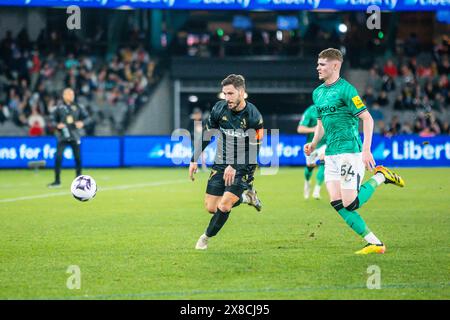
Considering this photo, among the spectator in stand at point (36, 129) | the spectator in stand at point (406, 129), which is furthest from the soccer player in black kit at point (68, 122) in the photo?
the spectator in stand at point (406, 129)

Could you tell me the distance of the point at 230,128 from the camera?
34.3 ft

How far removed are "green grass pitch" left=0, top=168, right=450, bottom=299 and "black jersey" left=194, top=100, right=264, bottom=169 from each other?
112 centimetres

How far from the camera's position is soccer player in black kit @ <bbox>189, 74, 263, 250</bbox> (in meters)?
10.3

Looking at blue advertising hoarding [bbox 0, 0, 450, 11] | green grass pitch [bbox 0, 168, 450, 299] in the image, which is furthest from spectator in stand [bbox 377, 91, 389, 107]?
green grass pitch [bbox 0, 168, 450, 299]

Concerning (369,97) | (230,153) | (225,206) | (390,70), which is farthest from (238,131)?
(390,70)

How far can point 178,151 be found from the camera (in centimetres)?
2806

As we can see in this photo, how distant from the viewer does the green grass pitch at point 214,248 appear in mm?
8059

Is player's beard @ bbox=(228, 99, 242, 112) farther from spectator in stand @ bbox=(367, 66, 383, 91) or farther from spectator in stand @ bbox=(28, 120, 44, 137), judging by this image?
spectator in stand @ bbox=(367, 66, 383, 91)

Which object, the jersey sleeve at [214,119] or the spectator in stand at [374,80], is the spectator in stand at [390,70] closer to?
the spectator in stand at [374,80]

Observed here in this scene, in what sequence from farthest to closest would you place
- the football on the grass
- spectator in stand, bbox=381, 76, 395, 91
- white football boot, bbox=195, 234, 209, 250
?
1. spectator in stand, bbox=381, 76, 395, 91
2. the football on the grass
3. white football boot, bbox=195, 234, 209, 250

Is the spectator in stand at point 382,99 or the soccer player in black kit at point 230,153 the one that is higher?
the spectator in stand at point 382,99

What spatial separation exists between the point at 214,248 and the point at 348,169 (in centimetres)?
193

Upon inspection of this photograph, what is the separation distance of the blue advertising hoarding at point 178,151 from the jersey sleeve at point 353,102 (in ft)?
55.7

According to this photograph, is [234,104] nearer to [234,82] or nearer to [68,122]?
[234,82]
